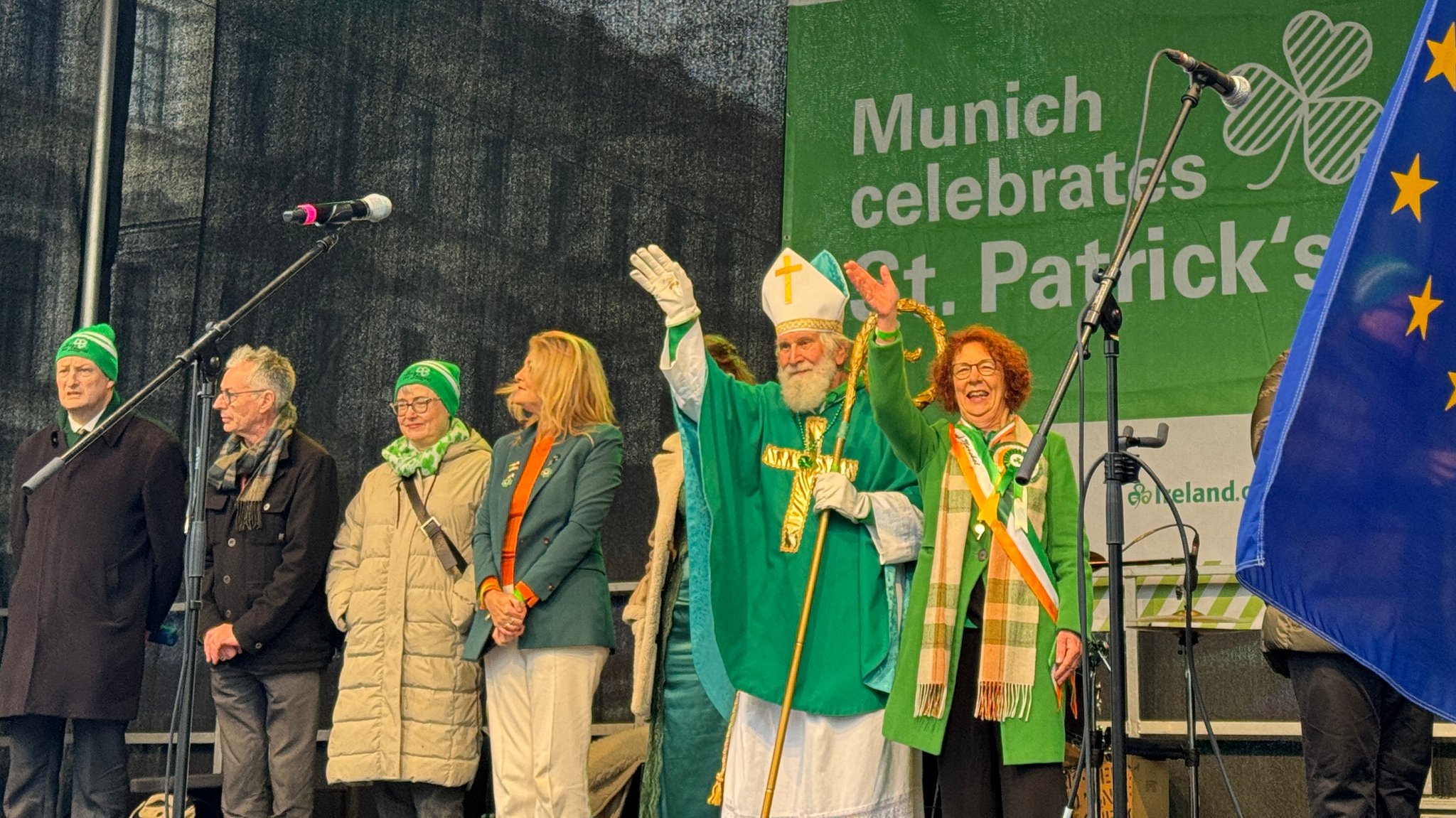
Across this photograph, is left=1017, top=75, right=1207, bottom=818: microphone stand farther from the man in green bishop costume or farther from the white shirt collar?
the white shirt collar

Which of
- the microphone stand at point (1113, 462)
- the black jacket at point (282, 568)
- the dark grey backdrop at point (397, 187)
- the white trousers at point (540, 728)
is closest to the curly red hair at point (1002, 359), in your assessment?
the microphone stand at point (1113, 462)

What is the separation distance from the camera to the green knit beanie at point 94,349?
595 cm

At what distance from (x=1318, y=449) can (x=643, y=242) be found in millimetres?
4377

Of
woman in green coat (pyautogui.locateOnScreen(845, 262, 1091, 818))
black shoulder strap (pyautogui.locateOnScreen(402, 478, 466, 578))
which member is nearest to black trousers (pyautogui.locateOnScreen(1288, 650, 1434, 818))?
woman in green coat (pyautogui.locateOnScreen(845, 262, 1091, 818))

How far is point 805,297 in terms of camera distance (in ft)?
15.6

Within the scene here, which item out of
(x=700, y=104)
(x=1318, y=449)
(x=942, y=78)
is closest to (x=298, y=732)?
(x=700, y=104)

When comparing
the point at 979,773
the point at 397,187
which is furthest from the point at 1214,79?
the point at 397,187

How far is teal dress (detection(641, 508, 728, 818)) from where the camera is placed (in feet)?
17.4

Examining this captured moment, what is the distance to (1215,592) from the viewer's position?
596 centimetres

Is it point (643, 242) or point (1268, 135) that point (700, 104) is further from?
point (1268, 135)

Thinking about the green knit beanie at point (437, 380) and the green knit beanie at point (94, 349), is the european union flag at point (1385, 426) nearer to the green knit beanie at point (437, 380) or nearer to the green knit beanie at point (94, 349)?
the green knit beanie at point (437, 380)

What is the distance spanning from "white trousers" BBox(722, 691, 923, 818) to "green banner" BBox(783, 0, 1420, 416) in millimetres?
Answer: 2211

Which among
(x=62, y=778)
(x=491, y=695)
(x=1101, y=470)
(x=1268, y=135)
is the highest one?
(x=1268, y=135)

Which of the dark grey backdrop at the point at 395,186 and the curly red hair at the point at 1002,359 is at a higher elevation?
the dark grey backdrop at the point at 395,186
